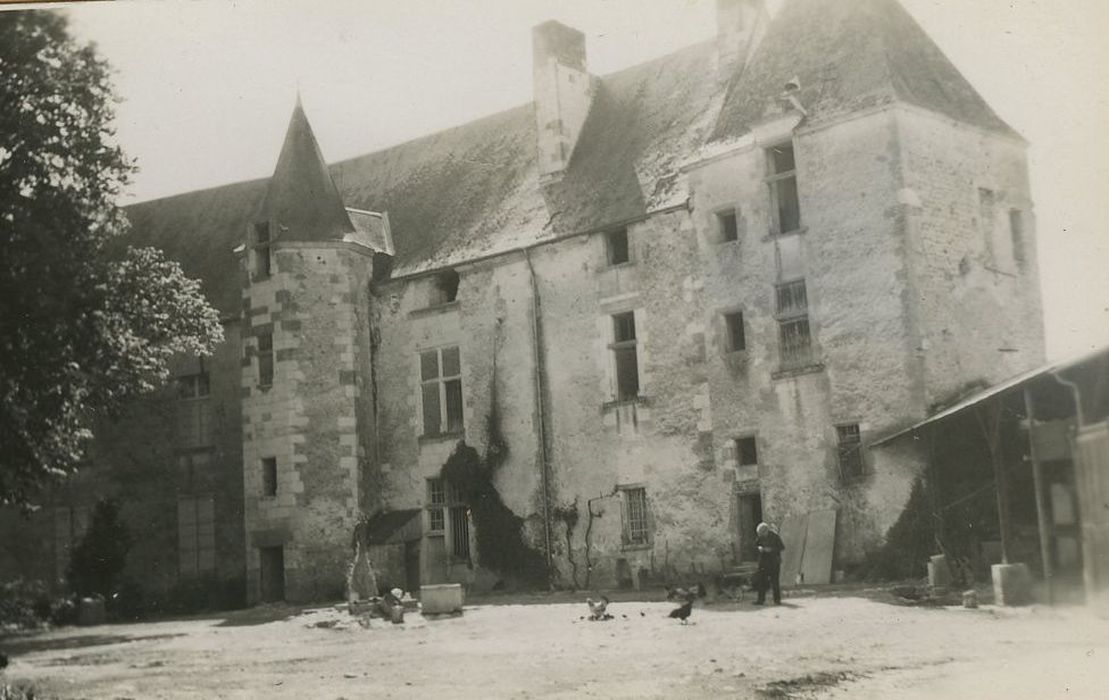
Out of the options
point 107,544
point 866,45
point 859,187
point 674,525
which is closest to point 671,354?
point 674,525

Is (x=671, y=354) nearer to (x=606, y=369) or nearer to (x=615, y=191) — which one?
(x=606, y=369)

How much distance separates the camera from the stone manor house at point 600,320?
14039 millimetres

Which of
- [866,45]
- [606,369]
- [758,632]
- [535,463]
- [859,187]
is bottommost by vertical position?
[758,632]

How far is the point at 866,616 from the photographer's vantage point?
1051 centimetres

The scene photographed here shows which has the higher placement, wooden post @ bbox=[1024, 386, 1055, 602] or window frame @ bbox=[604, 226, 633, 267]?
window frame @ bbox=[604, 226, 633, 267]

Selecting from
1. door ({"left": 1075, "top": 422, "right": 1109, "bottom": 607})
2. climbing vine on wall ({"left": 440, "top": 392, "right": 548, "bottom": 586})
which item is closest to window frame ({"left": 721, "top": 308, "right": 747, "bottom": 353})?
climbing vine on wall ({"left": 440, "top": 392, "right": 548, "bottom": 586})

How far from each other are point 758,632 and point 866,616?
1.05 m

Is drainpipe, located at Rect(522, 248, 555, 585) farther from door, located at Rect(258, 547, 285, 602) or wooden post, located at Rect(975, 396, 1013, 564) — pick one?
wooden post, located at Rect(975, 396, 1013, 564)

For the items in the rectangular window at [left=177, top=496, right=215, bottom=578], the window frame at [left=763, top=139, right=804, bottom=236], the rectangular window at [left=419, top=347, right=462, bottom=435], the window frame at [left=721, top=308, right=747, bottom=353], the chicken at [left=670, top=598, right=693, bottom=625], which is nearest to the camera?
the chicken at [left=670, top=598, right=693, bottom=625]

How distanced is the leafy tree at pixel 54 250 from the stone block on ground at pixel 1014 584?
29.4 ft

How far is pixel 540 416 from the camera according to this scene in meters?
17.1

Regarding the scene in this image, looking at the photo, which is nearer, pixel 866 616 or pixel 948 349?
pixel 866 616

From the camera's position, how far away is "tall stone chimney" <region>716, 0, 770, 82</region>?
16.9 metres

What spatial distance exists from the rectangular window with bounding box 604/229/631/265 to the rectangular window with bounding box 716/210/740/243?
5.18ft
